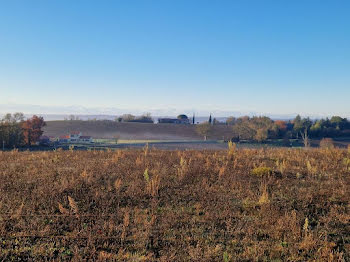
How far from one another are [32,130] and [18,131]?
32.6 feet

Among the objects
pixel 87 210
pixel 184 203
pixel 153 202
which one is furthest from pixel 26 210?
pixel 184 203

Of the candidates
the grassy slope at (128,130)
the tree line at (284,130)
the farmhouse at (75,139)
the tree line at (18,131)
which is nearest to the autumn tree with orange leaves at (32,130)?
the tree line at (18,131)

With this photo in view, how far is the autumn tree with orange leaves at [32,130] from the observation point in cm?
5199

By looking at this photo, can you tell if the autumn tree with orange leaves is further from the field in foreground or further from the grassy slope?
the field in foreground

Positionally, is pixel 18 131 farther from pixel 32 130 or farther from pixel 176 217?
pixel 176 217

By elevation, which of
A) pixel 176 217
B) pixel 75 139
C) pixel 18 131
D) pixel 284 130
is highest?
pixel 284 130

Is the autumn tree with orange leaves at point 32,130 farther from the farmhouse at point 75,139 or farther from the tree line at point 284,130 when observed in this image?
the tree line at point 284,130

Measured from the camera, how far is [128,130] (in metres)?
93.9

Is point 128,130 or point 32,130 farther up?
point 128,130

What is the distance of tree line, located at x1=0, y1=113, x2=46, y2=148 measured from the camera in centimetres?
4305

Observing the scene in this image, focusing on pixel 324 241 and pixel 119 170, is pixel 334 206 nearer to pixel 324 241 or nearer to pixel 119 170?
pixel 324 241

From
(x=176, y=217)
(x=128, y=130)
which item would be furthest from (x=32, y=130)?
(x=176, y=217)

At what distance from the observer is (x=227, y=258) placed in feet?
15.2

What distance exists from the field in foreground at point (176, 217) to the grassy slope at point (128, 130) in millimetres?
74657
